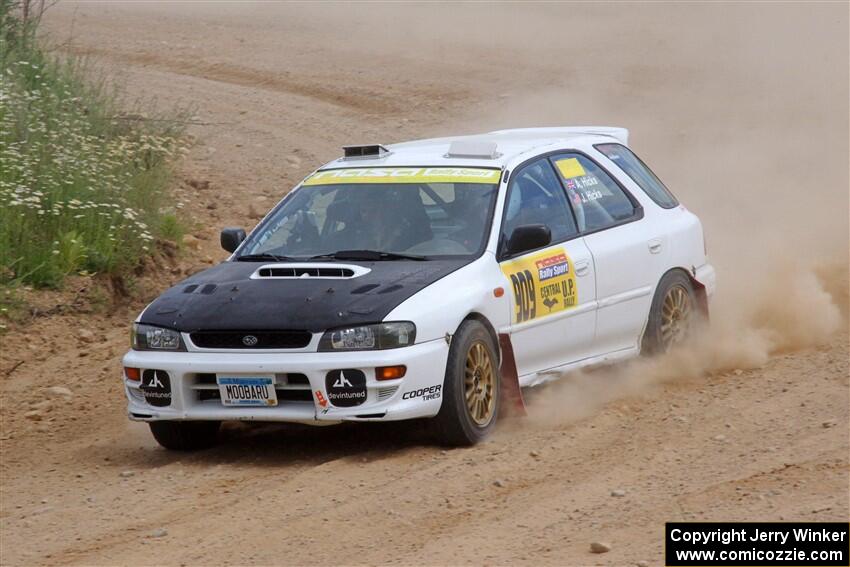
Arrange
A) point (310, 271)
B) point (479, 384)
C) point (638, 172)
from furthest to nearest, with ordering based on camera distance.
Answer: point (638, 172)
point (310, 271)
point (479, 384)

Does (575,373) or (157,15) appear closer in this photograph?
(575,373)

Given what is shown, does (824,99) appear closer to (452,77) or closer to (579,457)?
(452,77)

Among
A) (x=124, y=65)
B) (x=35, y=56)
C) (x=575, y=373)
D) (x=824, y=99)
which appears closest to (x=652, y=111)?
(x=824, y=99)

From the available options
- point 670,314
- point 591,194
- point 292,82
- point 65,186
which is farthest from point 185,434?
point 292,82

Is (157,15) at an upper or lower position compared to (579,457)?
upper

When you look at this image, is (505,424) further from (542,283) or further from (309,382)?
(309,382)

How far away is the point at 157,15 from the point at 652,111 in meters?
10.5

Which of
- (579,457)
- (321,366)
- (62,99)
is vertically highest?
(62,99)

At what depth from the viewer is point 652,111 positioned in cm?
2059

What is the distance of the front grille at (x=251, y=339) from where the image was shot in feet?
25.9

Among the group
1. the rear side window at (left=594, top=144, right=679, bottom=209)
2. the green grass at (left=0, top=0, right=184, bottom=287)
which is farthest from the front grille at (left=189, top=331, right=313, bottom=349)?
the green grass at (left=0, top=0, right=184, bottom=287)

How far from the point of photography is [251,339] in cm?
797

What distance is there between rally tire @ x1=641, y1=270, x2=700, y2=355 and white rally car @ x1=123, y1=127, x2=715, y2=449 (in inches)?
0.5

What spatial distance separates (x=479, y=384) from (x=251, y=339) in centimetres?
127
